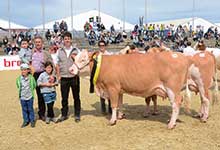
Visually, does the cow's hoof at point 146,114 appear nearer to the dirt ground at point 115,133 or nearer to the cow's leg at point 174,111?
the dirt ground at point 115,133

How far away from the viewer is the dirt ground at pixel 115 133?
5.89 meters

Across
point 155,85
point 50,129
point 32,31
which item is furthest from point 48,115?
point 32,31

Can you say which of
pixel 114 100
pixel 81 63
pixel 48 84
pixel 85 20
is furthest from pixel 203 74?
pixel 85 20

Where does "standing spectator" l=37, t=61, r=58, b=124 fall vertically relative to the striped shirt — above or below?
below

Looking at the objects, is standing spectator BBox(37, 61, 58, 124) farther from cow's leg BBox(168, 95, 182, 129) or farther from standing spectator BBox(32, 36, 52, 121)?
cow's leg BBox(168, 95, 182, 129)

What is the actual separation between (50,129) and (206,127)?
10.7ft

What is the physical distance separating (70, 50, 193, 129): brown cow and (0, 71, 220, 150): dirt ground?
0.45 m

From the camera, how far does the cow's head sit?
727 centimetres

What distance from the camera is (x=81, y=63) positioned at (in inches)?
288

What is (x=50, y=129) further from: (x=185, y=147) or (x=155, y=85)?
(x=185, y=147)

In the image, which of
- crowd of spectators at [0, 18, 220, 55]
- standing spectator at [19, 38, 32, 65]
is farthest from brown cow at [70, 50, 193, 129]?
crowd of spectators at [0, 18, 220, 55]

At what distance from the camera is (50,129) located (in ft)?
23.1

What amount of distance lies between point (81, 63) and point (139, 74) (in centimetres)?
130

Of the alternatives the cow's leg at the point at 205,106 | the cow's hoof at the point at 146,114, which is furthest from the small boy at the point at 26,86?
the cow's leg at the point at 205,106
